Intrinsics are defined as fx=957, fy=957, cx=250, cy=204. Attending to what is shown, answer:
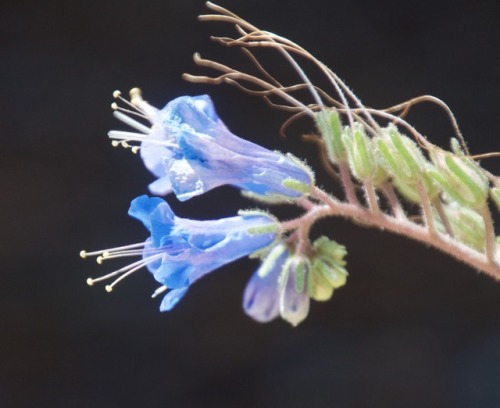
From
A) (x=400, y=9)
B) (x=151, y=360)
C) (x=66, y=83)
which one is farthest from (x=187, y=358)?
(x=400, y=9)

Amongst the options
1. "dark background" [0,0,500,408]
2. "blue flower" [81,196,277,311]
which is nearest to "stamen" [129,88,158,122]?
"blue flower" [81,196,277,311]

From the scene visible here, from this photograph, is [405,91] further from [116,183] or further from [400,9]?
[116,183]

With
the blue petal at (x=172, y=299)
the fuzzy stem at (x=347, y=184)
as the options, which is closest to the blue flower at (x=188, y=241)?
the blue petal at (x=172, y=299)

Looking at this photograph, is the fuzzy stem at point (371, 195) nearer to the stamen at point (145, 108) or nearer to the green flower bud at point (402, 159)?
the green flower bud at point (402, 159)

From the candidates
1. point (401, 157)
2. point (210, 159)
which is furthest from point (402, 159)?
Result: point (210, 159)

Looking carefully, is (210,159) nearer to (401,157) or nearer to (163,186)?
(163,186)

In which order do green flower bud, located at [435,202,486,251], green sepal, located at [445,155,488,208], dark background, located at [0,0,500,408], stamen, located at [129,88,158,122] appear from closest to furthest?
green sepal, located at [445,155,488,208]
green flower bud, located at [435,202,486,251]
stamen, located at [129,88,158,122]
dark background, located at [0,0,500,408]

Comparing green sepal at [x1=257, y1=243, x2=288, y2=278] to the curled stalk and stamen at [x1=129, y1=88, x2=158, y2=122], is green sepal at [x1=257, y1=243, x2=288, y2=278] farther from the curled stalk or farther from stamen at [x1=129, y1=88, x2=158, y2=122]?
stamen at [x1=129, y1=88, x2=158, y2=122]
